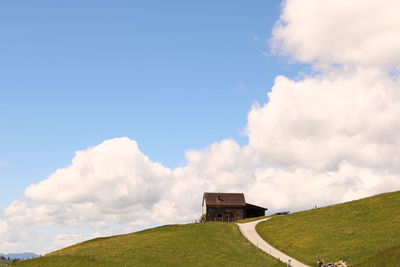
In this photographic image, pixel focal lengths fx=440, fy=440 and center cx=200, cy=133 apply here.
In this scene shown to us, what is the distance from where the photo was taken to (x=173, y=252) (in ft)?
234

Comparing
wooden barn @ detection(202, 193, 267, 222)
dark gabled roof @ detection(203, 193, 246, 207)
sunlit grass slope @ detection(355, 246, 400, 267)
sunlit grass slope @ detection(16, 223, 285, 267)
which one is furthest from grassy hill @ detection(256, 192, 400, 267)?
dark gabled roof @ detection(203, 193, 246, 207)

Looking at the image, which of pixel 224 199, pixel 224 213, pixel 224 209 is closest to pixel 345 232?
pixel 224 213

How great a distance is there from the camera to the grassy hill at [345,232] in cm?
5903

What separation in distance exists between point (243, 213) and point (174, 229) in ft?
110

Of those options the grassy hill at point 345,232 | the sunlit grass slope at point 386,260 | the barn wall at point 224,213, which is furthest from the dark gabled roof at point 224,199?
the sunlit grass slope at point 386,260

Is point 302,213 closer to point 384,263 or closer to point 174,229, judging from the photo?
point 174,229

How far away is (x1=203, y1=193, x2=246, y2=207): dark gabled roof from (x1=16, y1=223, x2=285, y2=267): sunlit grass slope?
115 ft

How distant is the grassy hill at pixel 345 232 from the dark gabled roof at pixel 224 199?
93.3ft

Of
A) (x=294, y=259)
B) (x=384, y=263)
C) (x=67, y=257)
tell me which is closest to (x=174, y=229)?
(x=67, y=257)

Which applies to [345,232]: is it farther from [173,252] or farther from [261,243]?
[173,252]

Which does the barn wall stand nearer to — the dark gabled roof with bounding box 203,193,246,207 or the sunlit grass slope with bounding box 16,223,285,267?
the dark gabled roof with bounding box 203,193,246,207

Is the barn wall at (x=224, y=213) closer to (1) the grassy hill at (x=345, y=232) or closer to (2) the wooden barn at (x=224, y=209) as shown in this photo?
(2) the wooden barn at (x=224, y=209)

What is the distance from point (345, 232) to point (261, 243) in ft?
46.4

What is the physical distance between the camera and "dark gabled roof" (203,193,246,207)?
401 feet
